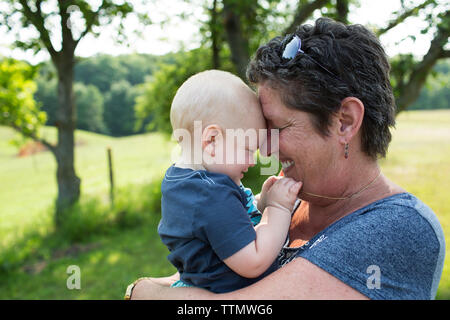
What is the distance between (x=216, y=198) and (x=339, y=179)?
2.13 feet

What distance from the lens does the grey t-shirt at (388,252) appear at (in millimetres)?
1214

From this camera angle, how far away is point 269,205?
59.8 inches

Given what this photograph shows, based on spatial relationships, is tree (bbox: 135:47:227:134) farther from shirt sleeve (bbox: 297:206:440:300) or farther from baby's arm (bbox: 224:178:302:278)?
shirt sleeve (bbox: 297:206:440:300)

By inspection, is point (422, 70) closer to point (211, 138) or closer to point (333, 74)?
point (333, 74)

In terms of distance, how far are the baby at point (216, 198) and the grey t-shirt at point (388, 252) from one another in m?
0.20

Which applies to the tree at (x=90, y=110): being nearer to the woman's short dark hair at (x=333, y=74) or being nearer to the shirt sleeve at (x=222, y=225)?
the woman's short dark hair at (x=333, y=74)

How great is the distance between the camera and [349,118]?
59.2 inches

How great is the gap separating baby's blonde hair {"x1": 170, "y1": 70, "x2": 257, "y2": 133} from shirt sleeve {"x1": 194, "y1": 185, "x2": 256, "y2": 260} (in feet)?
0.93

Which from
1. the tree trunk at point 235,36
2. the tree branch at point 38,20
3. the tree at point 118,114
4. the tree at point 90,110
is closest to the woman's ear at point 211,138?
the tree branch at point 38,20

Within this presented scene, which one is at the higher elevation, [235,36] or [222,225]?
[235,36]

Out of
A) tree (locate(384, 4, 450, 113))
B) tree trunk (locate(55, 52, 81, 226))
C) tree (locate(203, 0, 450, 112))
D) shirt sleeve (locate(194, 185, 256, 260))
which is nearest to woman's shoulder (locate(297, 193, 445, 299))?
shirt sleeve (locate(194, 185, 256, 260))

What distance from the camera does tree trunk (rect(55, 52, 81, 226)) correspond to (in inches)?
271

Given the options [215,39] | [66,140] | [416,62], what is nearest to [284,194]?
[416,62]

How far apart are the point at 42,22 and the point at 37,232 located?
3873 mm
